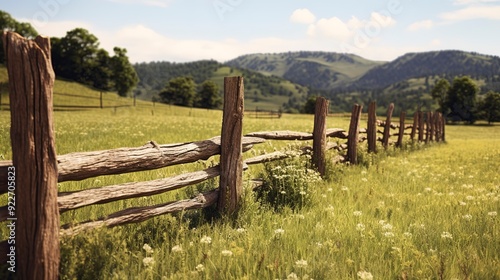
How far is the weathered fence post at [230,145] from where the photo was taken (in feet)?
15.7

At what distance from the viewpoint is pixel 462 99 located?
82375 millimetres

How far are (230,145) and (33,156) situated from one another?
8.28 feet

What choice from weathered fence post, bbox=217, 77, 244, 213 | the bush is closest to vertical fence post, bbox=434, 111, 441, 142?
the bush

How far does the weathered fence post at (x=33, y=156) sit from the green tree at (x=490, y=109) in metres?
93.7

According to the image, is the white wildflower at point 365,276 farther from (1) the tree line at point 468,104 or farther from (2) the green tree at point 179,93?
(2) the green tree at point 179,93

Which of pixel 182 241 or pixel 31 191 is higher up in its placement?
pixel 31 191

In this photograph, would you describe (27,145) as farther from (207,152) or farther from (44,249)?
(207,152)

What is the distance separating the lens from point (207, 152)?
4.71 m

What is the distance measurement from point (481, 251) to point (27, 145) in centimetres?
468

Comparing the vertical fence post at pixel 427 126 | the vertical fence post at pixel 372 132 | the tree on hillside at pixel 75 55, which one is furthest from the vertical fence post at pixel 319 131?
the tree on hillside at pixel 75 55

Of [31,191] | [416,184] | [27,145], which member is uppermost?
[27,145]

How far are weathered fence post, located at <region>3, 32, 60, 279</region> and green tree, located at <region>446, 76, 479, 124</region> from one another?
92.8 m

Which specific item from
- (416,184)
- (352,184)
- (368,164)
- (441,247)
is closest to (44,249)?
(441,247)

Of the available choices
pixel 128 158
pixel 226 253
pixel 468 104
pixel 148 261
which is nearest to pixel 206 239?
pixel 226 253
